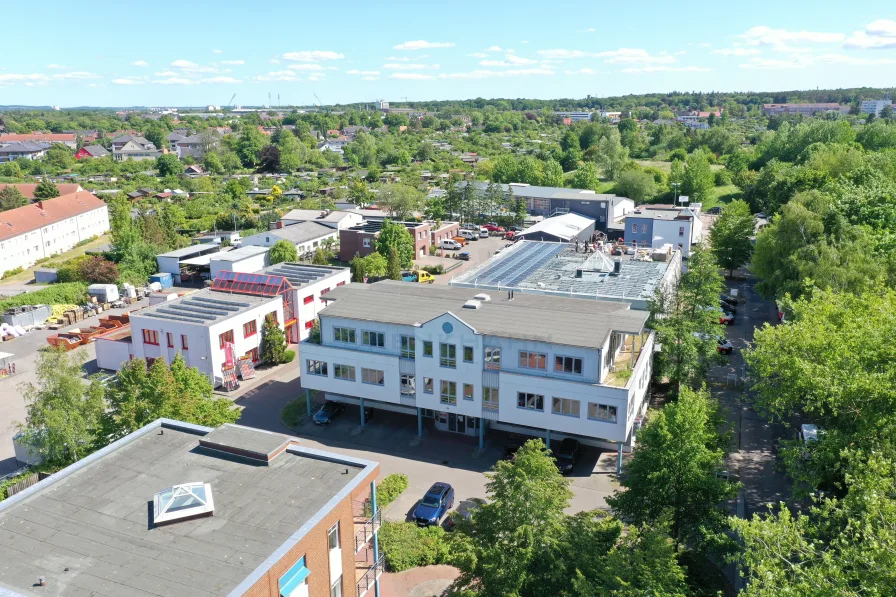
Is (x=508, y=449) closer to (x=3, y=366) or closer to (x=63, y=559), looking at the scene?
(x=63, y=559)

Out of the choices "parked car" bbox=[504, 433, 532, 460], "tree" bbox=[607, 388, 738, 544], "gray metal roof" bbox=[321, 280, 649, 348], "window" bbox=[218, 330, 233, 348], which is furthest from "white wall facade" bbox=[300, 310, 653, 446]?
"window" bbox=[218, 330, 233, 348]

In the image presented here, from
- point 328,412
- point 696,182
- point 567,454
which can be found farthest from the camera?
point 696,182

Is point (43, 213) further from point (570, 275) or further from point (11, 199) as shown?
point (570, 275)

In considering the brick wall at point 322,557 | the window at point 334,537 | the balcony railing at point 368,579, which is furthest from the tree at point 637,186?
the window at point 334,537

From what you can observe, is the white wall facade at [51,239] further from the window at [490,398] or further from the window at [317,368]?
the window at [490,398]

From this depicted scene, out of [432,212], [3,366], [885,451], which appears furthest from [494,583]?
[432,212]

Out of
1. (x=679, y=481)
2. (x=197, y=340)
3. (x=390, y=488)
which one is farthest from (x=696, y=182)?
(x=679, y=481)

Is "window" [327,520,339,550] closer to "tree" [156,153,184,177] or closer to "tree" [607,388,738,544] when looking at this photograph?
"tree" [607,388,738,544]
